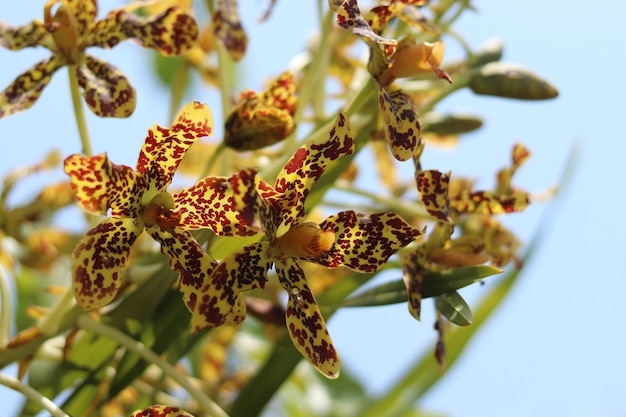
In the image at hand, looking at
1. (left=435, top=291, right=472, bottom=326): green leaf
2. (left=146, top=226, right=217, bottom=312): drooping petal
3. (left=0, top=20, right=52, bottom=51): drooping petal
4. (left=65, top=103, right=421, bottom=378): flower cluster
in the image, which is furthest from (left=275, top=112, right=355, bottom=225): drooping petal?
(left=0, top=20, right=52, bottom=51): drooping petal

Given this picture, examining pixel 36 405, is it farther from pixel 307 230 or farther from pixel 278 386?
pixel 307 230

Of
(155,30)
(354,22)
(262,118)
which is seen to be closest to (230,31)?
(155,30)

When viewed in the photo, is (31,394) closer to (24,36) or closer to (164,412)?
(164,412)

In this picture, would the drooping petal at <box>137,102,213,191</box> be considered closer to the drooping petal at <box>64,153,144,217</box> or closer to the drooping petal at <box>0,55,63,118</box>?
the drooping petal at <box>64,153,144,217</box>

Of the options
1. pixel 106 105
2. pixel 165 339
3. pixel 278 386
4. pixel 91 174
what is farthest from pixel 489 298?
pixel 91 174

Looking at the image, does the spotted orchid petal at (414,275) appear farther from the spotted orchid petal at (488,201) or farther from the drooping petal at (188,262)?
the drooping petal at (188,262)

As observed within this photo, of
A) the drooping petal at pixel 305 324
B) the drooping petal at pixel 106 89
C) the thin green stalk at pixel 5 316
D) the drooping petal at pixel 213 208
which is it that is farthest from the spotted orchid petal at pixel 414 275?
the thin green stalk at pixel 5 316
